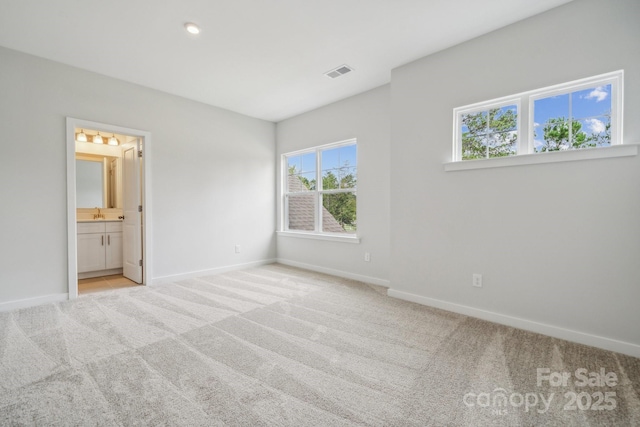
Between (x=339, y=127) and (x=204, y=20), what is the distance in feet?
7.68

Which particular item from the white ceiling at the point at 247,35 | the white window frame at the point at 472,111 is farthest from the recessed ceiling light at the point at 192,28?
the white window frame at the point at 472,111

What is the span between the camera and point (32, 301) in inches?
117

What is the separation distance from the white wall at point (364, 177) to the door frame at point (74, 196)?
245cm

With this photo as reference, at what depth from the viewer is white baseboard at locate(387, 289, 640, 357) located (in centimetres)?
206

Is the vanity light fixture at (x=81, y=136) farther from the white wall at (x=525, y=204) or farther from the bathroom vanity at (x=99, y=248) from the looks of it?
the white wall at (x=525, y=204)

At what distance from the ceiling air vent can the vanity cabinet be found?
13.9 ft

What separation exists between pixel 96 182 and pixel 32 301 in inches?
101

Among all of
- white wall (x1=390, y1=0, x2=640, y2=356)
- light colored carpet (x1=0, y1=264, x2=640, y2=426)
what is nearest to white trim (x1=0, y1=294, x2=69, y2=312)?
light colored carpet (x1=0, y1=264, x2=640, y2=426)

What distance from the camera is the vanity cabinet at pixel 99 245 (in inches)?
169

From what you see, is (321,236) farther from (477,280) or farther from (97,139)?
(97,139)

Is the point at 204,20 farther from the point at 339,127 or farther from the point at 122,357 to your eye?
the point at 122,357

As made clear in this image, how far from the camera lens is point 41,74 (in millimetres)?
3020

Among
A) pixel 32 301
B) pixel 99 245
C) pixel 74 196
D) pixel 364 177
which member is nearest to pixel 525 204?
pixel 364 177

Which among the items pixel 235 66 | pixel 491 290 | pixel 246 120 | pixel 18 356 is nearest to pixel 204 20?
Answer: pixel 235 66
